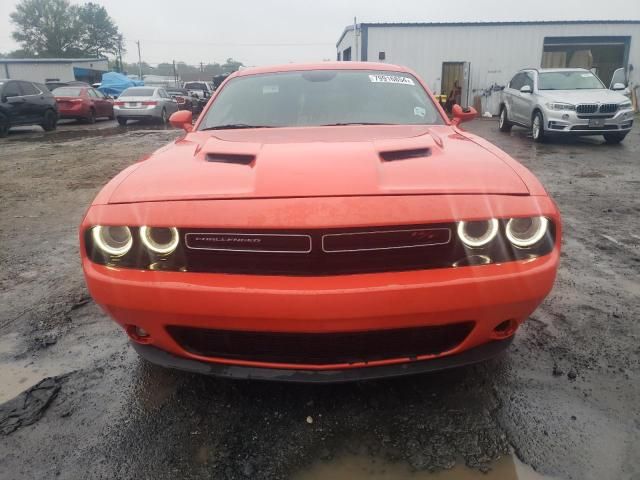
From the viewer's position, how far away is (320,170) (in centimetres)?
176

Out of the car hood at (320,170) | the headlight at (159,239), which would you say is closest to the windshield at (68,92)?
the car hood at (320,170)

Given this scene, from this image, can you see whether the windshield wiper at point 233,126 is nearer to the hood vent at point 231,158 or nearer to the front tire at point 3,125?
the hood vent at point 231,158

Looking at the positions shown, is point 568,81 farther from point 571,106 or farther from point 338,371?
point 338,371

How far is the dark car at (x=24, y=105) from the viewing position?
40.8 ft

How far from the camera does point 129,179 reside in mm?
1927

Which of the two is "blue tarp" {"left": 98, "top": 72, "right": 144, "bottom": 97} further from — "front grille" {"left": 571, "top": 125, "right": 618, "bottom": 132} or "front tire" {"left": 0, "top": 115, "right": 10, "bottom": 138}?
"front grille" {"left": 571, "top": 125, "right": 618, "bottom": 132}

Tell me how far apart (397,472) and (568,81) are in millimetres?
11113

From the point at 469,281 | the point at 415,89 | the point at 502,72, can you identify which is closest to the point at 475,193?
the point at 469,281

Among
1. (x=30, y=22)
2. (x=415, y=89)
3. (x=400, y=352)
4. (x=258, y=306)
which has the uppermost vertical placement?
(x=30, y=22)

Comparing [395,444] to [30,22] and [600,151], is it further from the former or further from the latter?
[30,22]

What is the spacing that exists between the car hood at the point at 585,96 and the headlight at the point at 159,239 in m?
9.85

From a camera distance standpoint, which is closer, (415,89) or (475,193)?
(475,193)

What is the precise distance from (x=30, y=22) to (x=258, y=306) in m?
82.2

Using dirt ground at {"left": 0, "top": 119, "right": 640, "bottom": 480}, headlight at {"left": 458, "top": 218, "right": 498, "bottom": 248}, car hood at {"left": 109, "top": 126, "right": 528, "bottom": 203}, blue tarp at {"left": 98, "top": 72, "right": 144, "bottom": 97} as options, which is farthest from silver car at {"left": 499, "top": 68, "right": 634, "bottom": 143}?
blue tarp at {"left": 98, "top": 72, "right": 144, "bottom": 97}
